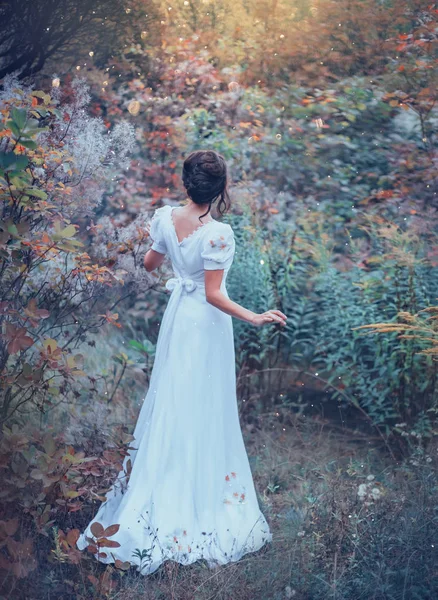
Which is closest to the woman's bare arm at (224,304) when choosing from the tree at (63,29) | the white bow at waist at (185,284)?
the white bow at waist at (185,284)

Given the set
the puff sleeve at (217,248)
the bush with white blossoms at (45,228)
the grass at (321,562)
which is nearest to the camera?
the bush with white blossoms at (45,228)

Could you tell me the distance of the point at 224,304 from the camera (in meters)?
3.05

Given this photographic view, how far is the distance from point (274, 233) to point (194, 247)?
7.31ft

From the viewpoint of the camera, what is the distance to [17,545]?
2574 mm

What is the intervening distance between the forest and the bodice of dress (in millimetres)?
382

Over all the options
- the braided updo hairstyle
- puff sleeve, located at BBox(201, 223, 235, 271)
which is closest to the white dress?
puff sleeve, located at BBox(201, 223, 235, 271)

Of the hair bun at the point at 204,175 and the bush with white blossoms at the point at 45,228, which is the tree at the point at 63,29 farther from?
the hair bun at the point at 204,175

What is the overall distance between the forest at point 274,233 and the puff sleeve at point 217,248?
2.03 ft

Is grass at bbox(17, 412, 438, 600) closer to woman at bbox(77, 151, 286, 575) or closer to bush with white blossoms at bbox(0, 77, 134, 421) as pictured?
woman at bbox(77, 151, 286, 575)

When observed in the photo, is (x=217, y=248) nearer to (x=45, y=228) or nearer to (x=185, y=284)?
(x=185, y=284)

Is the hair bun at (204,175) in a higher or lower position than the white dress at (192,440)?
higher

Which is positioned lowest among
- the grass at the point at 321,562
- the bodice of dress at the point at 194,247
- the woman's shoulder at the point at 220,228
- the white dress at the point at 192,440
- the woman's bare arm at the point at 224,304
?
the grass at the point at 321,562

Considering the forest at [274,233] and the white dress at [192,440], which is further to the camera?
the forest at [274,233]

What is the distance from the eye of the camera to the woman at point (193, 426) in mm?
3033
